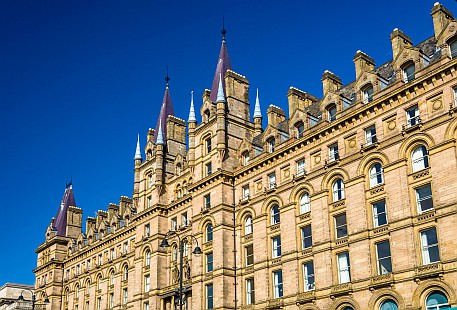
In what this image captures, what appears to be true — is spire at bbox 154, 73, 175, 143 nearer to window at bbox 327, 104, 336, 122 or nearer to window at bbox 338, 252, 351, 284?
window at bbox 327, 104, 336, 122

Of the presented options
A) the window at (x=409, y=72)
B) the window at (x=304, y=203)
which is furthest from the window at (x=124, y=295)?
the window at (x=409, y=72)

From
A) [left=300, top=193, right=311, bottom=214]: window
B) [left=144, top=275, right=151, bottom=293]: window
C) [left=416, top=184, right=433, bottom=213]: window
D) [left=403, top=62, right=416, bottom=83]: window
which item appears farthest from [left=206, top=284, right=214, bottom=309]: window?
[left=403, top=62, right=416, bottom=83]: window

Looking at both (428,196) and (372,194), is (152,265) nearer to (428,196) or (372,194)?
(372,194)

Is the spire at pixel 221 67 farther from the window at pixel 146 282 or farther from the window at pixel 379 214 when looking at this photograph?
the window at pixel 379 214

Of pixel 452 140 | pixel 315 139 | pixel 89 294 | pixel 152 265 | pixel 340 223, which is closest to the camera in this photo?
pixel 452 140

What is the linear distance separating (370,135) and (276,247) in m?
12.5

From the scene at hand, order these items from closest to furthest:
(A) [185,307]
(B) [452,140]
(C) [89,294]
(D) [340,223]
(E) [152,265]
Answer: (B) [452,140] → (D) [340,223] → (A) [185,307] → (E) [152,265] → (C) [89,294]

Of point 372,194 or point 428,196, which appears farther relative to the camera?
point 372,194

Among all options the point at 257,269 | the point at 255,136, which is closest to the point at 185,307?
the point at 257,269

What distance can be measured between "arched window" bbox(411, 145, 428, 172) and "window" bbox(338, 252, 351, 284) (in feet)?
26.8

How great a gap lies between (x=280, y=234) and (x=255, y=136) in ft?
45.9

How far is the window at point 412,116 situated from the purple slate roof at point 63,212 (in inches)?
2654

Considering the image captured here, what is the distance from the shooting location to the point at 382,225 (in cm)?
4250

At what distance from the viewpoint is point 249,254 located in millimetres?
54031
